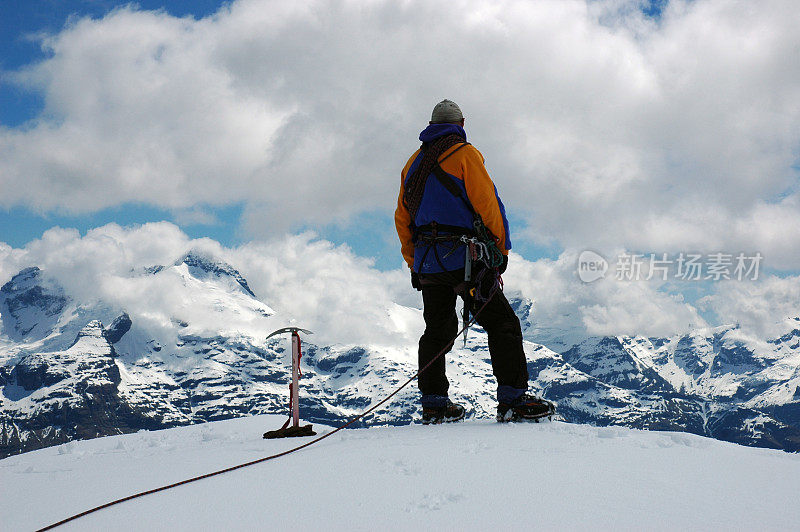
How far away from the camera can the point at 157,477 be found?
483cm

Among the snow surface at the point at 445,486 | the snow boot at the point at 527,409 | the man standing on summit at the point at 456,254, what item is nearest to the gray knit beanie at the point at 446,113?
the man standing on summit at the point at 456,254

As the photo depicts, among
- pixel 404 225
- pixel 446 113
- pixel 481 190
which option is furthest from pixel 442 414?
pixel 446 113

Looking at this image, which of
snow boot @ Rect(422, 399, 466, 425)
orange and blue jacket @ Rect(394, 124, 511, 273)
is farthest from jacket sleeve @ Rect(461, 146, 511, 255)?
snow boot @ Rect(422, 399, 466, 425)

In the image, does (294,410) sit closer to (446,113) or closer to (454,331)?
(454,331)

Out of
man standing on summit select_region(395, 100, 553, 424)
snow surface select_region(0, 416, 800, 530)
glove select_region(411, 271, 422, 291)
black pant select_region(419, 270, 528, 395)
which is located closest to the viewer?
snow surface select_region(0, 416, 800, 530)

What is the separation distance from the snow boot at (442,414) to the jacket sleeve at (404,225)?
6.51 ft

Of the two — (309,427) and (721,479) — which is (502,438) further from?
(309,427)

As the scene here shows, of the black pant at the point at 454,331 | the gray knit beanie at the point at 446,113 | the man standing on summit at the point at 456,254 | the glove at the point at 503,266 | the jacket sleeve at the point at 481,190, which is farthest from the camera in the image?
the gray knit beanie at the point at 446,113

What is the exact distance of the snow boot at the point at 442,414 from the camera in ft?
25.7

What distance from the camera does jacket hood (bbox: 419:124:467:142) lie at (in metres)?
7.65

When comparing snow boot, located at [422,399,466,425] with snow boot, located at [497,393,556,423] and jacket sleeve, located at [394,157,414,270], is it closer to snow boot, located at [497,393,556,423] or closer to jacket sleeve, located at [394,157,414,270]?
snow boot, located at [497,393,556,423]

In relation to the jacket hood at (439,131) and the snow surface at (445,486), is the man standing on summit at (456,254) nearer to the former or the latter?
the jacket hood at (439,131)

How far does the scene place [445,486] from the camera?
408cm

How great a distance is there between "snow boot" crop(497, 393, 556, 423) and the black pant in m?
0.19
